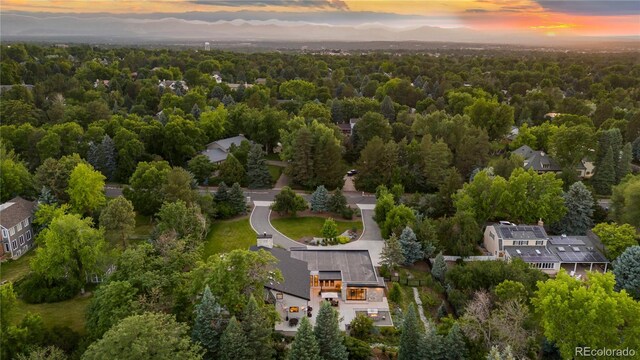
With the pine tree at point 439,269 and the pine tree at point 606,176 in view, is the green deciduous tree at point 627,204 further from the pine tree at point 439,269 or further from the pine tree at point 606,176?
the pine tree at point 439,269

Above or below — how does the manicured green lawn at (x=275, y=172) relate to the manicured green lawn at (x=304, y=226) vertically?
above

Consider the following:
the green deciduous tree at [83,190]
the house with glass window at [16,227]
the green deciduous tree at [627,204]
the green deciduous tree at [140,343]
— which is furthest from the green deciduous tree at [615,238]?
the house with glass window at [16,227]

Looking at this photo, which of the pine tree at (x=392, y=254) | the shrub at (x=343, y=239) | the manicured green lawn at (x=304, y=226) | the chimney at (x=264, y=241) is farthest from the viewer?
the manicured green lawn at (x=304, y=226)

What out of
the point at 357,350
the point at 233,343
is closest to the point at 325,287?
the point at 357,350

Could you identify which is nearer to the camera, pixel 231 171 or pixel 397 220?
pixel 397 220

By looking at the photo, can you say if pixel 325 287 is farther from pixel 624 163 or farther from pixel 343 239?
pixel 624 163

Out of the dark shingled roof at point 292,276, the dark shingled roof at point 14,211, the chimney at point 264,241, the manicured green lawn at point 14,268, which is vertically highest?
the dark shingled roof at point 14,211

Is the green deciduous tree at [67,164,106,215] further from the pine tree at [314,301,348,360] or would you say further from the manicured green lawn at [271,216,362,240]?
the pine tree at [314,301,348,360]
